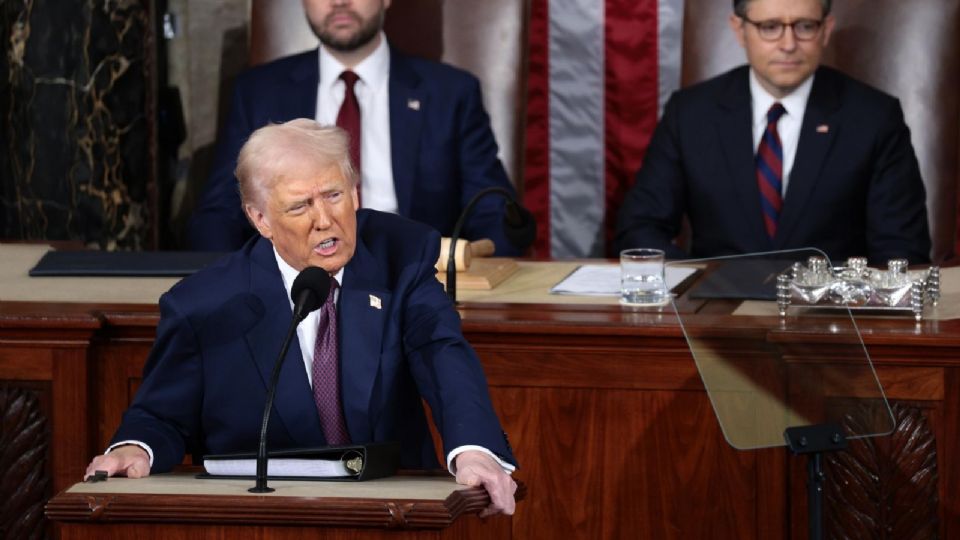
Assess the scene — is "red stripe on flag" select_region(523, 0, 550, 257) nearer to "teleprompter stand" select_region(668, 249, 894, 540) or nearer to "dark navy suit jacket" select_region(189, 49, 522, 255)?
"dark navy suit jacket" select_region(189, 49, 522, 255)

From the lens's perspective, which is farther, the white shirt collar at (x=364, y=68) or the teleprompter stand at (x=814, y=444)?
the white shirt collar at (x=364, y=68)

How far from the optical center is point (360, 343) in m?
2.78

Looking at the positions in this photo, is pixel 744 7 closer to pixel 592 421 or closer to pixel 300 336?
pixel 592 421

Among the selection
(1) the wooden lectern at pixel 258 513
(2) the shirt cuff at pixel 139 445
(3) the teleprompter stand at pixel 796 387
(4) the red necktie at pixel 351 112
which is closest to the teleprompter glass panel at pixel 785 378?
(3) the teleprompter stand at pixel 796 387

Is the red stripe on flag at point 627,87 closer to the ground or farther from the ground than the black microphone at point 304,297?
farther from the ground

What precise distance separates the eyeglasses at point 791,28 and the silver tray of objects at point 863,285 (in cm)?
120

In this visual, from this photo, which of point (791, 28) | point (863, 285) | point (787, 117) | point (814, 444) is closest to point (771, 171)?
point (787, 117)

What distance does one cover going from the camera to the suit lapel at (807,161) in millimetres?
4598

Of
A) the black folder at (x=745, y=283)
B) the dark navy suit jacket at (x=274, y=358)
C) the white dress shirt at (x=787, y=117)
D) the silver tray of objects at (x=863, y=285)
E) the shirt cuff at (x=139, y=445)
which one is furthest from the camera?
the white dress shirt at (x=787, y=117)

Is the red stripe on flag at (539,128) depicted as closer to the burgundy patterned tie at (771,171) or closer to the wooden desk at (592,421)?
the burgundy patterned tie at (771,171)

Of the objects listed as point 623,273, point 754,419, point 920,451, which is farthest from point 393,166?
point 754,419

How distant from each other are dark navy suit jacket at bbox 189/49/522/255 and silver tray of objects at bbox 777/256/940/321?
154 cm

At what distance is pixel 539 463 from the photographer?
3.42m

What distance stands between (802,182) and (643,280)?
110cm
